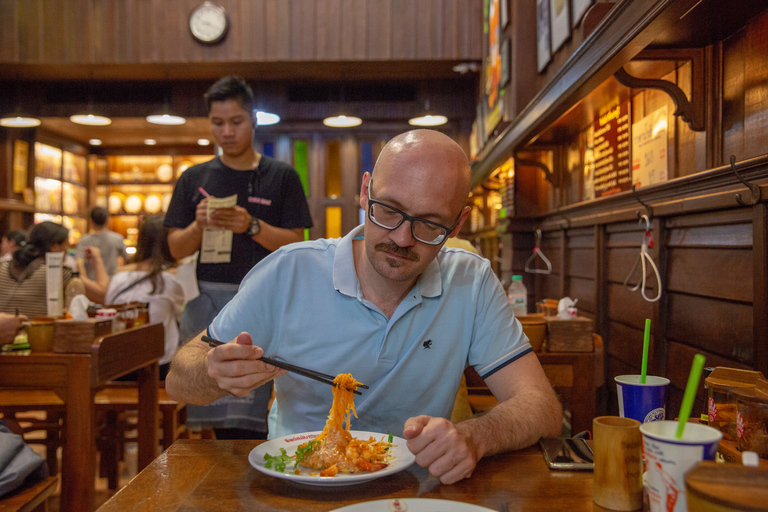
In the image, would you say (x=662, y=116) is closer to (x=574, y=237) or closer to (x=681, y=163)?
(x=681, y=163)

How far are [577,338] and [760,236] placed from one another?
2.57 feet

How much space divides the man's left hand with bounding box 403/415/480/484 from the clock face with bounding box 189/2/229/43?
6987 millimetres

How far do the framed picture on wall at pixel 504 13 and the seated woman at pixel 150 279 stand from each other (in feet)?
11.5

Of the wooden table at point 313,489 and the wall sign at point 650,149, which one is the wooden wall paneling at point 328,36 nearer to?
the wall sign at point 650,149

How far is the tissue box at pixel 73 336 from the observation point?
2336mm

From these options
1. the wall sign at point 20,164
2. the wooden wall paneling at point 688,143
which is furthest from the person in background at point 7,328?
the wall sign at point 20,164

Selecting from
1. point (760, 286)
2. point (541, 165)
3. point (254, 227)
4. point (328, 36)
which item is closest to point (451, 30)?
point (328, 36)

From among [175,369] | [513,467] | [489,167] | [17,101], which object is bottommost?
[513,467]

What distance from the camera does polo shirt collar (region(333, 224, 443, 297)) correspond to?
154cm

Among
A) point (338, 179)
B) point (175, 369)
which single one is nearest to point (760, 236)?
point (175, 369)

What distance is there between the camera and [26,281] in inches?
145

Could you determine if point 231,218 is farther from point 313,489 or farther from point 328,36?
point 328,36

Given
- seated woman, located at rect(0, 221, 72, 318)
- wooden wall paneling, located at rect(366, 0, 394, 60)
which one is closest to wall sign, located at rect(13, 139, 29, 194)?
wooden wall paneling, located at rect(366, 0, 394, 60)

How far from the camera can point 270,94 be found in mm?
8031
